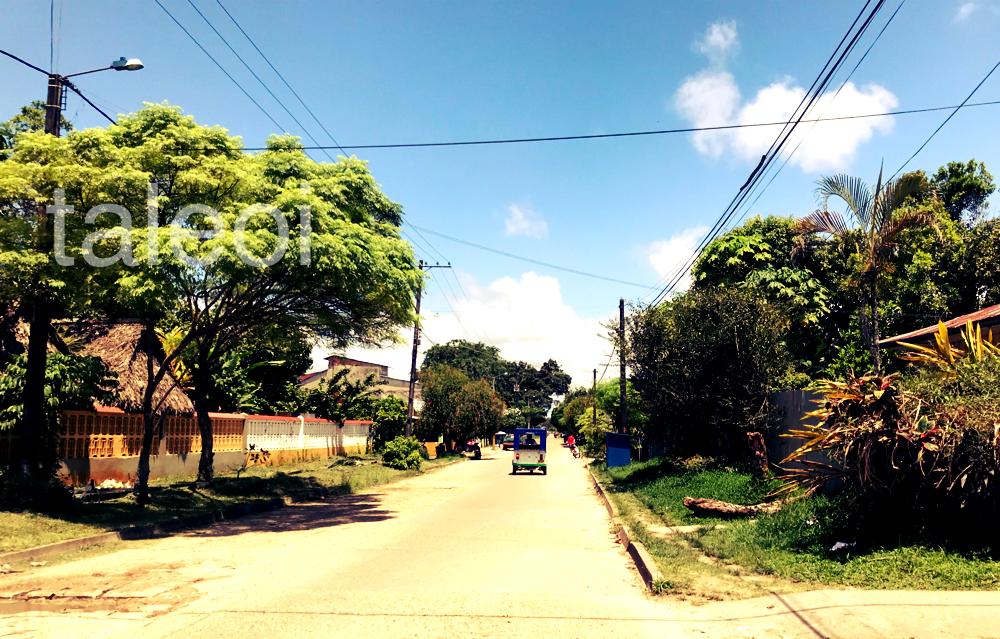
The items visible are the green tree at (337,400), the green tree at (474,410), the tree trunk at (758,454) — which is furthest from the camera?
the green tree at (474,410)

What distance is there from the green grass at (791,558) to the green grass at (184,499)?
31.9 ft

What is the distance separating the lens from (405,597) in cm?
827

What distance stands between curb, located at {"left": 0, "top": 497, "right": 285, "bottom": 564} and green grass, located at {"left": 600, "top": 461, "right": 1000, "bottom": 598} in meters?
9.12

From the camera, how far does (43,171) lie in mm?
13602

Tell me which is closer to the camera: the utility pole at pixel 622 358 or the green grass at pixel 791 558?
the green grass at pixel 791 558

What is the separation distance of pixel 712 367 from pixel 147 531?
14339 mm

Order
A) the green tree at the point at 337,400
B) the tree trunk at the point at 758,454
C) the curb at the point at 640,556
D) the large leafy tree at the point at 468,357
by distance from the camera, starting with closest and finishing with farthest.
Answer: the curb at the point at 640,556, the tree trunk at the point at 758,454, the green tree at the point at 337,400, the large leafy tree at the point at 468,357

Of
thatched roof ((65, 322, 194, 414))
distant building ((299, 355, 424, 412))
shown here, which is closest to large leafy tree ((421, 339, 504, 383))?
distant building ((299, 355, 424, 412))

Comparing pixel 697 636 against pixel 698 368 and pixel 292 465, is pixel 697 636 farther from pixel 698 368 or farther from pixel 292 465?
pixel 292 465

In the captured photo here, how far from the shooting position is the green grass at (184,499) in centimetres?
1229

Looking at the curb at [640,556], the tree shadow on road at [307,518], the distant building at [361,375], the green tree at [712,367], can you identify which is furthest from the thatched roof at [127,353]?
the distant building at [361,375]

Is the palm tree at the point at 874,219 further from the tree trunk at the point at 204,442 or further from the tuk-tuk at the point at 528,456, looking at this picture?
the tuk-tuk at the point at 528,456

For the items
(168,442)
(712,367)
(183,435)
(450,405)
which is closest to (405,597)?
(712,367)

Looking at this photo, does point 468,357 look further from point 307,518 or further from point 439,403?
point 307,518
